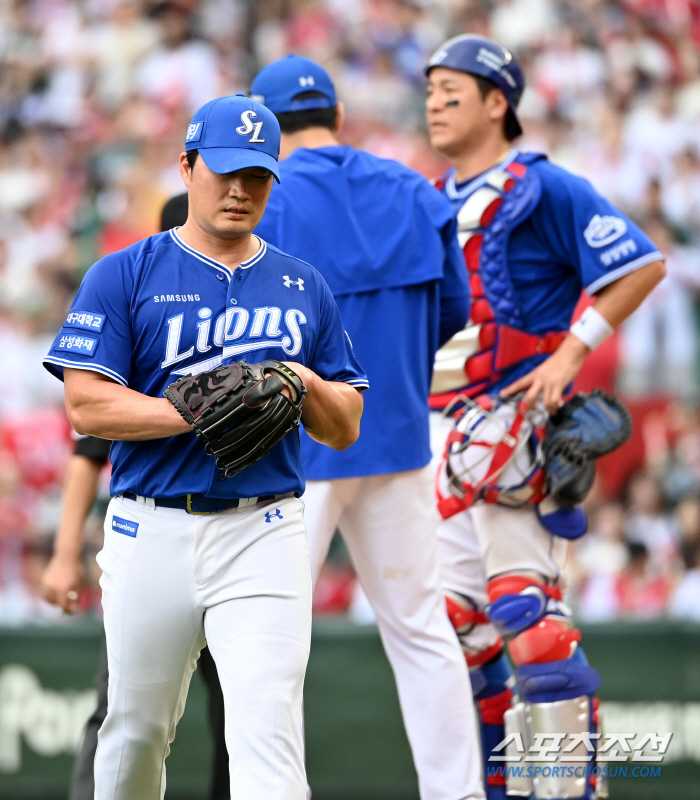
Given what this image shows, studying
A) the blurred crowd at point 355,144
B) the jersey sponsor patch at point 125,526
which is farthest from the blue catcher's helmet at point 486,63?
the blurred crowd at point 355,144

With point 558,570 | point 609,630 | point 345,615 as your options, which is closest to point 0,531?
Result: point 345,615

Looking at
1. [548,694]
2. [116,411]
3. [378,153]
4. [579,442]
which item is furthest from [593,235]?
[378,153]

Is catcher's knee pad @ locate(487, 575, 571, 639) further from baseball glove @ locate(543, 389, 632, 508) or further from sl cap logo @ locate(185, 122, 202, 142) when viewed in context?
sl cap logo @ locate(185, 122, 202, 142)

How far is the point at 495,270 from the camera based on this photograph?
441 centimetres

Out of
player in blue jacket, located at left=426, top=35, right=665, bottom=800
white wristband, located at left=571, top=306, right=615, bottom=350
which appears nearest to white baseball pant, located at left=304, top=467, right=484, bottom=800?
player in blue jacket, located at left=426, top=35, right=665, bottom=800

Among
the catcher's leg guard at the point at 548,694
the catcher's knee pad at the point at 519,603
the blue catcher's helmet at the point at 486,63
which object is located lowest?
the catcher's leg guard at the point at 548,694

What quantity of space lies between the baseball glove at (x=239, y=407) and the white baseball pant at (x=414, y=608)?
1.04 meters

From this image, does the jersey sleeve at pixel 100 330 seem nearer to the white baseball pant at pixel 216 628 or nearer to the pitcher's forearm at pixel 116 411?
the pitcher's forearm at pixel 116 411

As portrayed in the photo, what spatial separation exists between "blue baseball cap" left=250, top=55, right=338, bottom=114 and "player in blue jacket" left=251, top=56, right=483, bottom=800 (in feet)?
0.77

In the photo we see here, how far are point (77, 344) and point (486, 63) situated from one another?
2.32 meters

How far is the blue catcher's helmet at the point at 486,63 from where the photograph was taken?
4504 mm

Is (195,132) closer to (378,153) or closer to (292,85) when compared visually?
(292,85)

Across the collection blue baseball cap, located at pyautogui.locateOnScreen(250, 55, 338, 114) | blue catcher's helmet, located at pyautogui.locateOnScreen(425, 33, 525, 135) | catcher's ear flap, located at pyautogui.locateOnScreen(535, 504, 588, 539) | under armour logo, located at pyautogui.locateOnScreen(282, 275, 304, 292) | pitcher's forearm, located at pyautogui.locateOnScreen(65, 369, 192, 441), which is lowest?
catcher's ear flap, located at pyautogui.locateOnScreen(535, 504, 588, 539)

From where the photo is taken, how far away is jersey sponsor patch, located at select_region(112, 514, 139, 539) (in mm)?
3047
